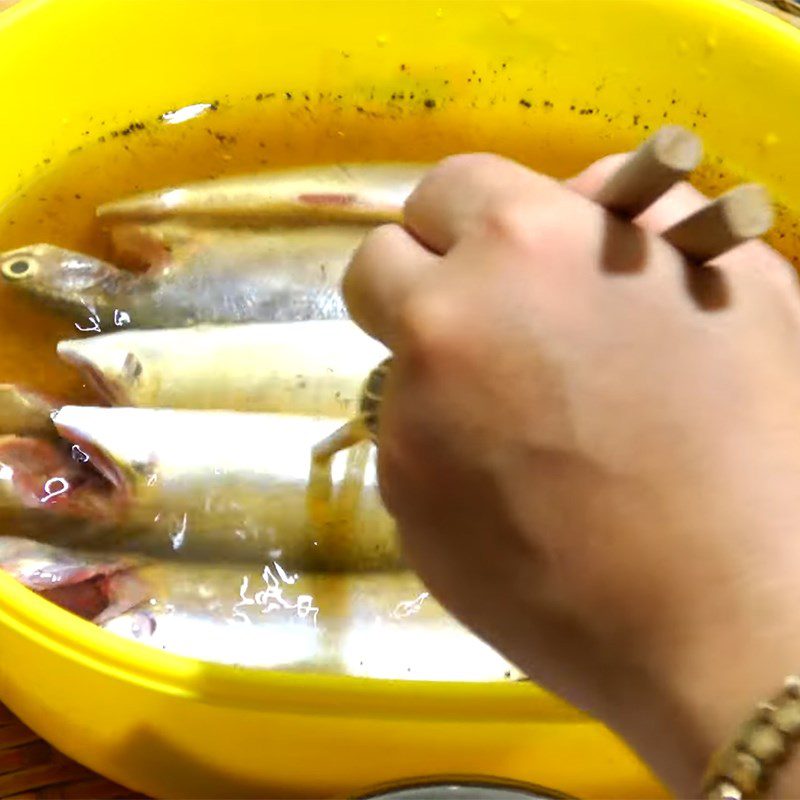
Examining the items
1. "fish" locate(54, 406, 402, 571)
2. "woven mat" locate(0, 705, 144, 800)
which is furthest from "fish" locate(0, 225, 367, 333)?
"woven mat" locate(0, 705, 144, 800)

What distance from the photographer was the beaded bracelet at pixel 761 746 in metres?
0.23

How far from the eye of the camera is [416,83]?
0.78 metres

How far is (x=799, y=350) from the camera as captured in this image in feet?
0.87

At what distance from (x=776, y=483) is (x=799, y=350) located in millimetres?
41

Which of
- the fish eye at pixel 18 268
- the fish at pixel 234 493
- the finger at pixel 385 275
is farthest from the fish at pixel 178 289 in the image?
the finger at pixel 385 275

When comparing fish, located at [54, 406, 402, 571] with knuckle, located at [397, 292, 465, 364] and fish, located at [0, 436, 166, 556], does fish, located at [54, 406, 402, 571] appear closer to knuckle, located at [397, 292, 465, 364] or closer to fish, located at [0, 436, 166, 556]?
fish, located at [0, 436, 166, 556]

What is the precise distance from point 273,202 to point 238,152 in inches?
3.1

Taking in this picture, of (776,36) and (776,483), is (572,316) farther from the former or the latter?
(776,36)

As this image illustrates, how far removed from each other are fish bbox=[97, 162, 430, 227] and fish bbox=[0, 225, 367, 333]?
0.15 ft

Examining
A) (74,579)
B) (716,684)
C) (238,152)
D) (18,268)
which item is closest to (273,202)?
(238,152)

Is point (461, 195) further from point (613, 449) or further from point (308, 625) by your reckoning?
point (308, 625)

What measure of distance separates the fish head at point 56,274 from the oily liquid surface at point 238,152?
4cm

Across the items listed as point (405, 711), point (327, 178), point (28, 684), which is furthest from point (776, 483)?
point (327, 178)

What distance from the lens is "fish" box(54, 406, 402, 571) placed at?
58cm
